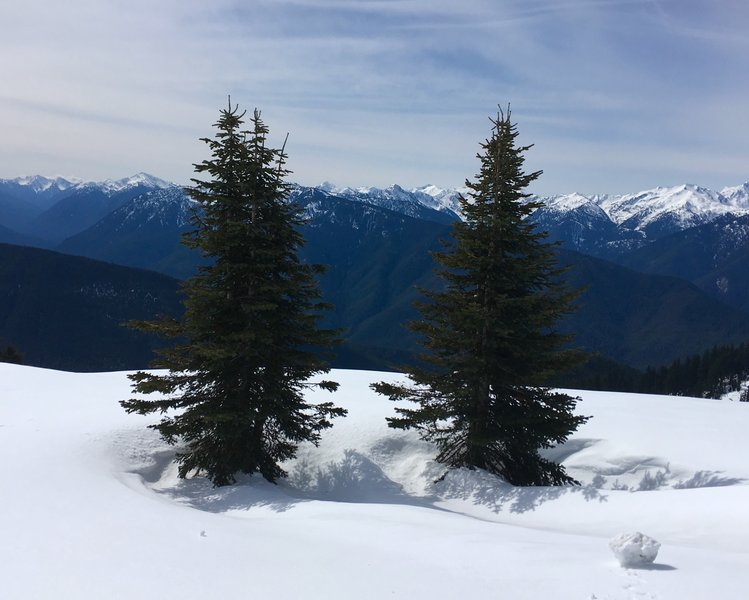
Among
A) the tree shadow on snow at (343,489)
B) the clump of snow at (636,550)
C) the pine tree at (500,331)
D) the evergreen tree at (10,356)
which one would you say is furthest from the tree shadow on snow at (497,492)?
the evergreen tree at (10,356)

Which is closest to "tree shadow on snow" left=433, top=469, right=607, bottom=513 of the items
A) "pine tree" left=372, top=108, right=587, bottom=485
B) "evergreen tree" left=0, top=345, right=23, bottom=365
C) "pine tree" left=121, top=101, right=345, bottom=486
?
"pine tree" left=372, top=108, right=587, bottom=485

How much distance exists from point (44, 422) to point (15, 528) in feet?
29.5

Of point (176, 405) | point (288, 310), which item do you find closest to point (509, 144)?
point (288, 310)

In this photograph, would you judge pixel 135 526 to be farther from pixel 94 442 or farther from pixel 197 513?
pixel 94 442

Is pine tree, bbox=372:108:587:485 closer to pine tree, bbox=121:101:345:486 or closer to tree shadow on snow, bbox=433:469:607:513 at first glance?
tree shadow on snow, bbox=433:469:607:513

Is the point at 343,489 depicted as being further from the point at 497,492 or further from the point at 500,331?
the point at 500,331

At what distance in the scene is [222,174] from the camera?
13.3m

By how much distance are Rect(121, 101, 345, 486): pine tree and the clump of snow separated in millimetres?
8221

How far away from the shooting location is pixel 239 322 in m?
13.4

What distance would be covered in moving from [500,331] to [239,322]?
7.00m

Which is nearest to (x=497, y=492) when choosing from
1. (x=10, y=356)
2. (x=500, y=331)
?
(x=500, y=331)

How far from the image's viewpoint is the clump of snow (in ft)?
22.1

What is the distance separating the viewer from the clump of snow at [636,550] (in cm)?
672

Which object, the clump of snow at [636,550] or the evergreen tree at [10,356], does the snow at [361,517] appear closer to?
the clump of snow at [636,550]
